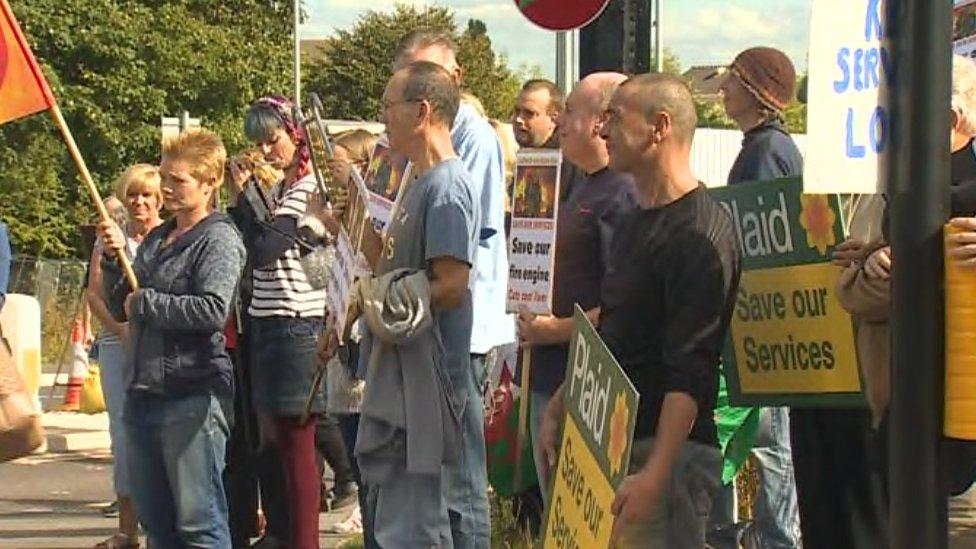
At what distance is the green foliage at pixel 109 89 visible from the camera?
128 ft

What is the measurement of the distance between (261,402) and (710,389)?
3892 millimetres

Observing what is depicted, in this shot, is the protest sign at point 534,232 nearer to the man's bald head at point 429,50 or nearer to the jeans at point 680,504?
the man's bald head at point 429,50

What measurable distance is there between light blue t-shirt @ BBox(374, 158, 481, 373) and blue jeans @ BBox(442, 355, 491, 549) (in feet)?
0.40

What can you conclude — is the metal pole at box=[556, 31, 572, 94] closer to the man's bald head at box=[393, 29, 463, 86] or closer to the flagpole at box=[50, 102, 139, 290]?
the man's bald head at box=[393, 29, 463, 86]

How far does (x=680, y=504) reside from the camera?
4.77 metres

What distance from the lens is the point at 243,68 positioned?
147 feet

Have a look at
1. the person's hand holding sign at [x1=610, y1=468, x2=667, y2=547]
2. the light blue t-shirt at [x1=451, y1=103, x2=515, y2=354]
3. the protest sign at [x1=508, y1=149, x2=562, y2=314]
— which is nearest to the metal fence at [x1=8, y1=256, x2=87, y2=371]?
the light blue t-shirt at [x1=451, y1=103, x2=515, y2=354]

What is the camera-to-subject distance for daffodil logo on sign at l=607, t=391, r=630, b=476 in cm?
414

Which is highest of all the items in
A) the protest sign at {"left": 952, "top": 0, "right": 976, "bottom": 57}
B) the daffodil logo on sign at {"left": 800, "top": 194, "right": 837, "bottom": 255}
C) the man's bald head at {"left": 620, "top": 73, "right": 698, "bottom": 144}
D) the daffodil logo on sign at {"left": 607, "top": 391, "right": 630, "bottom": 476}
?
the protest sign at {"left": 952, "top": 0, "right": 976, "bottom": 57}

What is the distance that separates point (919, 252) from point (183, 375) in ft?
12.4

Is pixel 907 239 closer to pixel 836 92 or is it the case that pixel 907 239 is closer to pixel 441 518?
pixel 836 92

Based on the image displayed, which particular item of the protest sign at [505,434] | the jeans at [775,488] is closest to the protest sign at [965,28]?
the jeans at [775,488]

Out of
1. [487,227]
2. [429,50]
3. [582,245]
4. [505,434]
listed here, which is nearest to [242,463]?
[505,434]

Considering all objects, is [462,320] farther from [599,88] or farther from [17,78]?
[17,78]
